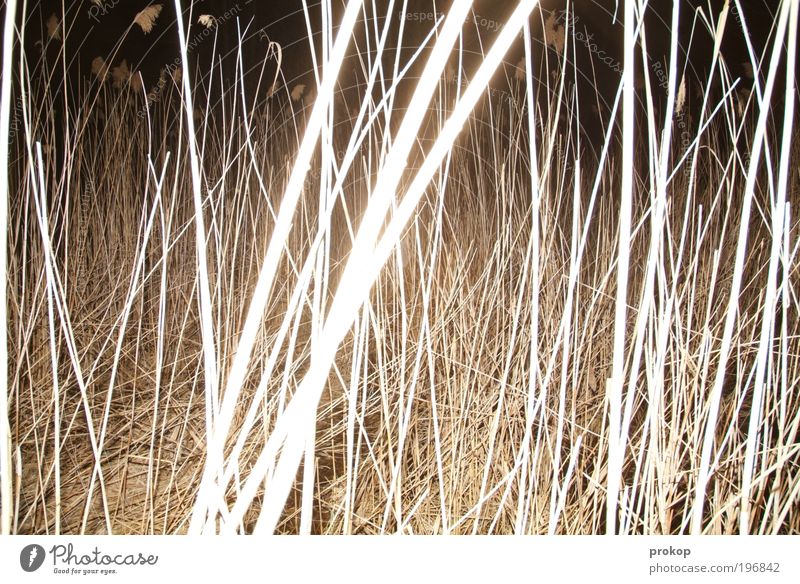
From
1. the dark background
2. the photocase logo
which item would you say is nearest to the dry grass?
the photocase logo

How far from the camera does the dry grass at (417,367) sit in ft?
1.29

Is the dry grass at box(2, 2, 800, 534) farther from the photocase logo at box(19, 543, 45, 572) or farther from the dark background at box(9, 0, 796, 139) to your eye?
the dark background at box(9, 0, 796, 139)

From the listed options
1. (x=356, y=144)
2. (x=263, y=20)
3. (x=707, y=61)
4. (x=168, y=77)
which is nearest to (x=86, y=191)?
(x=168, y=77)

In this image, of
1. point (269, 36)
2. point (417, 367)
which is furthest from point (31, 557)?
point (269, 36)

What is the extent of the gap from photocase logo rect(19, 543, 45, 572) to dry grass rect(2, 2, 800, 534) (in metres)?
0.04

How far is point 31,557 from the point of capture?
547mm

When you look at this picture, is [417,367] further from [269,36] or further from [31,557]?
[269,36]

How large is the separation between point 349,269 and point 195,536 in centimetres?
28

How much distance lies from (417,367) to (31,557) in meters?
0.52

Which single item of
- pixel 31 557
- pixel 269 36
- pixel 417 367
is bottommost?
pixel 31 557

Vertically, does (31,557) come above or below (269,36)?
below

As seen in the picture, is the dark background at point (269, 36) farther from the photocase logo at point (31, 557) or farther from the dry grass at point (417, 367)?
the photocase logo at point (31, 557)

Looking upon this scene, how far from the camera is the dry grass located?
1.29 feet

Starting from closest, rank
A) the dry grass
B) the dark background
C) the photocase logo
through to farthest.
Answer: the dry grass < the photocase logo < the dark background
